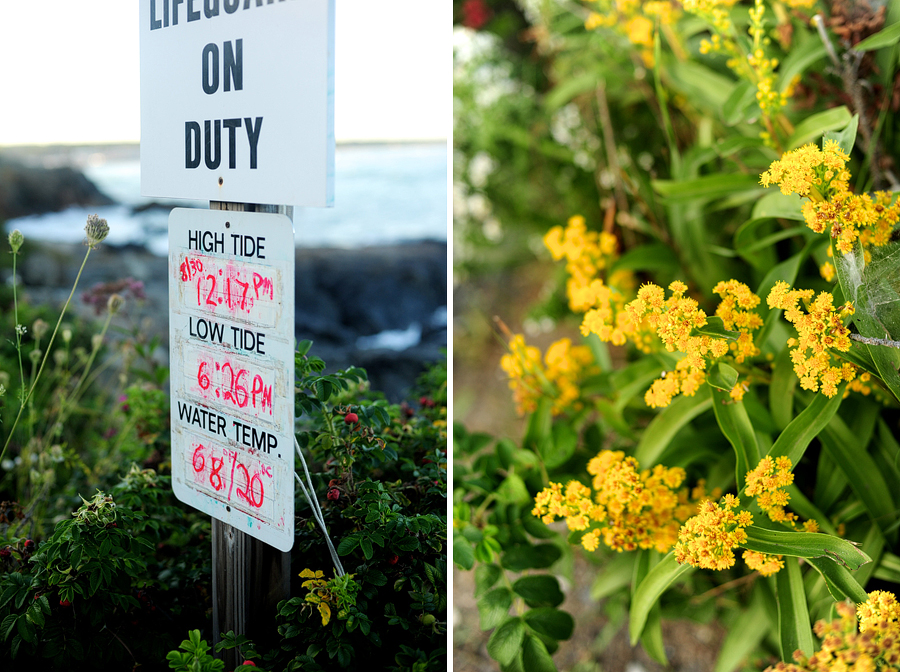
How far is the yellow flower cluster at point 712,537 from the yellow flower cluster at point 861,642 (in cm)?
11

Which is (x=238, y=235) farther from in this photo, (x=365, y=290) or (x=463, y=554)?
(x=365, y=290)

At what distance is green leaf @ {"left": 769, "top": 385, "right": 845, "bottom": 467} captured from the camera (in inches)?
34.0

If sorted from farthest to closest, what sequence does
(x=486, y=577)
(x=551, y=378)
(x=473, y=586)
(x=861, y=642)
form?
1. (x=473, y=586)
2. (x=551, y=378)
3. (x=486, y=577)
4. (x=861, y=642)

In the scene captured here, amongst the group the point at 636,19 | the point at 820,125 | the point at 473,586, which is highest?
the point at 636,19

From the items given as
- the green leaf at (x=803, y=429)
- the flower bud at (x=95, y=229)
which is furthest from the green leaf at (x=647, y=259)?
the flower bud at (x=95, y=229)

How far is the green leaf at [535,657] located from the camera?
100 cm

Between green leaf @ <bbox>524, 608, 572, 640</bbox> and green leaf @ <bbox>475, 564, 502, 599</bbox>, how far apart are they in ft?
0.27

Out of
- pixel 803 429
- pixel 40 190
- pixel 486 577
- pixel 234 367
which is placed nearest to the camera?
pixel 803 429

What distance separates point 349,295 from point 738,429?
321cm

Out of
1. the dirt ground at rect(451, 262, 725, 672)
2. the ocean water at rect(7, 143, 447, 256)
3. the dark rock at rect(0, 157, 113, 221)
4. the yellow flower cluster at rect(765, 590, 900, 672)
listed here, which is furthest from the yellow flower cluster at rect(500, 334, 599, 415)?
the dark rock at rect(0, 157, 113, 221)

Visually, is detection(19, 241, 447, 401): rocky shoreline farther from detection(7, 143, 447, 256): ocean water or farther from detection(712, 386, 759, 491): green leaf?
detection(712, 386, 759, 491): green leaf

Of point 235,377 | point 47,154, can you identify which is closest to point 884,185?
point 235,377

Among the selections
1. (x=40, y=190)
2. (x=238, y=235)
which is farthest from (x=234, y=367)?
(x=40, y=190)

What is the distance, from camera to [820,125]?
1.05 m
